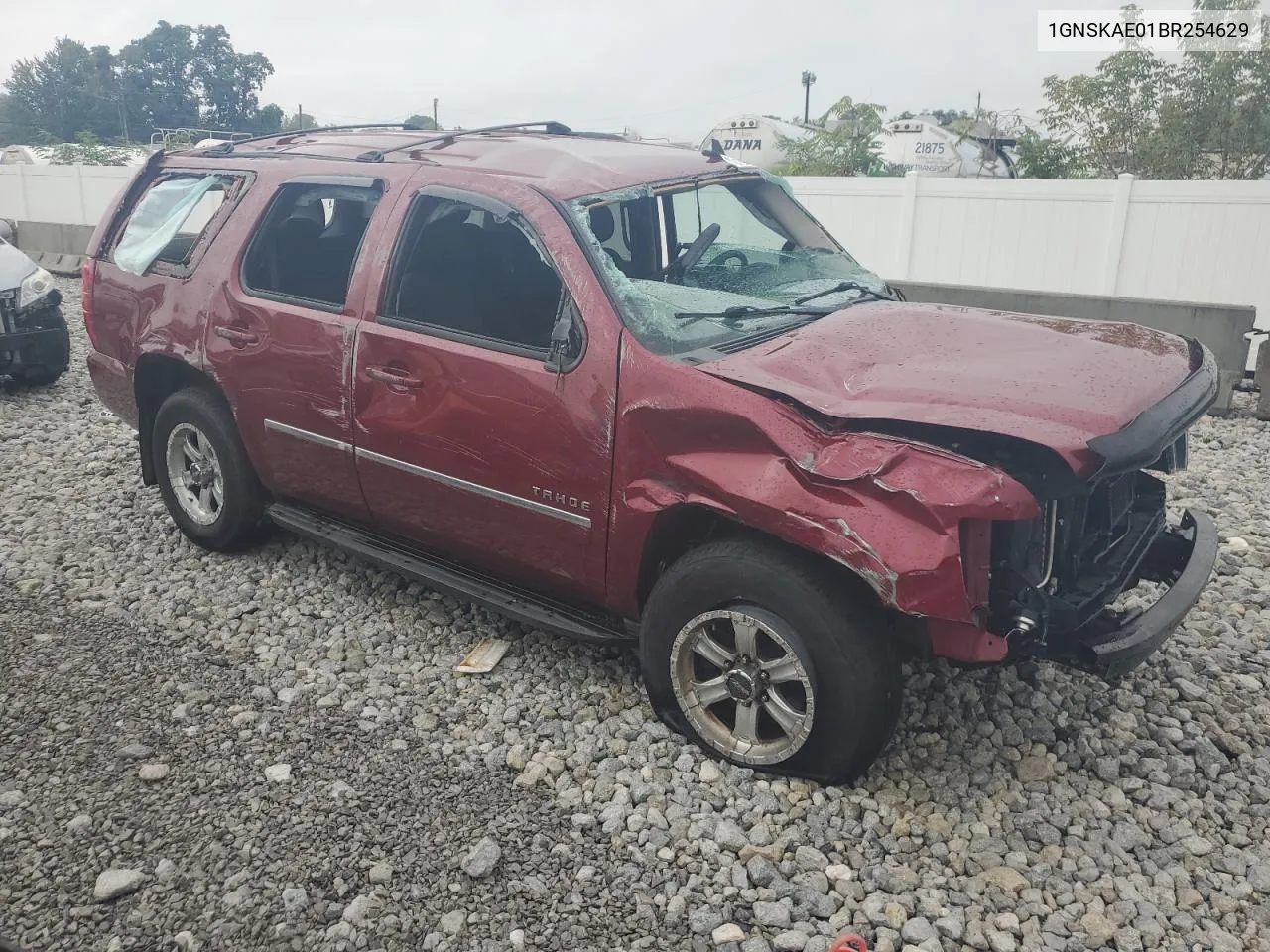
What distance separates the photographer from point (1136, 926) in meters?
2.81

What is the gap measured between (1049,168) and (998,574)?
25.6 metres

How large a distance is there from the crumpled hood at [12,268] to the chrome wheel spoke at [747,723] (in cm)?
722

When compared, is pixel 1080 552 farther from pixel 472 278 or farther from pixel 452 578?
pixel 472 278

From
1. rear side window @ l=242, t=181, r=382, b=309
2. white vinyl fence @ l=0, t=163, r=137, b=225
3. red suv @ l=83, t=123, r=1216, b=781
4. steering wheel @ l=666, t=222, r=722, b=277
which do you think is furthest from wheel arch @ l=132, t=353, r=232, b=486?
white vinyl fence @ l=0, t=163, r=137, b=225

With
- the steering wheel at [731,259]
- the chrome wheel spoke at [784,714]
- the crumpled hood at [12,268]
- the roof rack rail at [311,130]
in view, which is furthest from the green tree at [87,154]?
the chrome wheel spoke at [784,714]

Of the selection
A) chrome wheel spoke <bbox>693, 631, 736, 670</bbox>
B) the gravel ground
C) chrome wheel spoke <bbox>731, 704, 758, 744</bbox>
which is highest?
chrome wheel spoke <bbox>693, 631, 736, 670</bbox>

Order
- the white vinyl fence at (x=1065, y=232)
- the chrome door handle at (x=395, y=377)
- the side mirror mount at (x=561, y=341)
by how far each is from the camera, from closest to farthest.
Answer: the side mirror mount at (x=561, y=341), the chrome door handle at (x=395, y=377), the white vinyl fence at (x=1065, y=232)

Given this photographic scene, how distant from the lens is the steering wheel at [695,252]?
13.4ft

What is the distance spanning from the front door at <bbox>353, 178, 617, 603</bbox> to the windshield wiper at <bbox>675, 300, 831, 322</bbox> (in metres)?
0.32

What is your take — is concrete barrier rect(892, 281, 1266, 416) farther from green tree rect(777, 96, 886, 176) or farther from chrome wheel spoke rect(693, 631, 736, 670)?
green tree rect(777, 96, 886, 176)

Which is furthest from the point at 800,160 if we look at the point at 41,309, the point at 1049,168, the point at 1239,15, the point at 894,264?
the point at 41,309

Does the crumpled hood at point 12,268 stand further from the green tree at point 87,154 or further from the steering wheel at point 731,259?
the green tree at point 87,154

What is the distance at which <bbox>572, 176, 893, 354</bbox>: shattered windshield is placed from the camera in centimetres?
355

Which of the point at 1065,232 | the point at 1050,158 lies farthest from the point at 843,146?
the point at 1065,232
